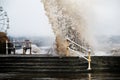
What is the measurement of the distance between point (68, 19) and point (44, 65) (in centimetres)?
890

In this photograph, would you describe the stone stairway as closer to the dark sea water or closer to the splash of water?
the dark sea water

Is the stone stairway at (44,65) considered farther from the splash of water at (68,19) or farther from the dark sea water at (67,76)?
the splash of water at (68,19)

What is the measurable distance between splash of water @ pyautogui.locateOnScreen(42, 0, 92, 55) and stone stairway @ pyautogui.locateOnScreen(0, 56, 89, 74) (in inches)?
240

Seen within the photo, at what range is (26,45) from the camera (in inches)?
1475

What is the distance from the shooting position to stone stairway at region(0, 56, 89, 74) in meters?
29.0

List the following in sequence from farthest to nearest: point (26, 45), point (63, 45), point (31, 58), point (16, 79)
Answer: point (26, 45) < point (63, 45) < point (31, 58) < point (16, 79)

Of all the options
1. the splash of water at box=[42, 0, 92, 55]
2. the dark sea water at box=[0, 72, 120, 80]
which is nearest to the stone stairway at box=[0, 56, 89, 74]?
the dark sea water at box=[0, 72, 120, 80]

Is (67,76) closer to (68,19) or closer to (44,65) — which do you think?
(44,65)

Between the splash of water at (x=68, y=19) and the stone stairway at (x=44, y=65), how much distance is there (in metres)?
6.10

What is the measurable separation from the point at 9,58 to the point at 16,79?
4274 mm

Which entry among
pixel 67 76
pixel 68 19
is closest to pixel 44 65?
pixel 67 76

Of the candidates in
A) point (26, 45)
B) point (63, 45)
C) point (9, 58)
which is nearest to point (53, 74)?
point (9, 58)

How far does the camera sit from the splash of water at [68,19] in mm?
36969

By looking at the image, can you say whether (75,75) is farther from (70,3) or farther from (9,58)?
(70,3)
